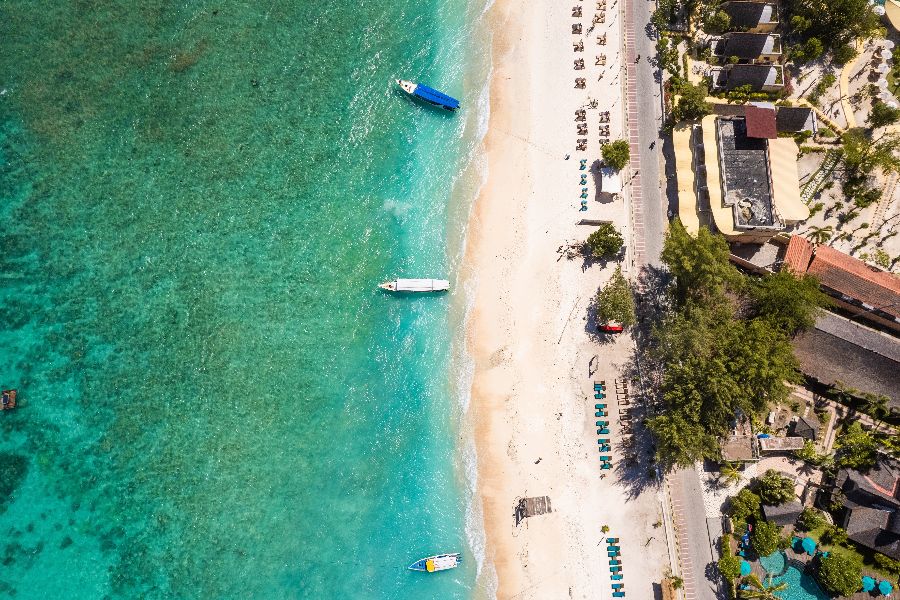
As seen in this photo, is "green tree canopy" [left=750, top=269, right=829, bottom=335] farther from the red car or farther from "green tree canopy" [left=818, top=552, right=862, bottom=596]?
"green tree canopy" [left=818, top=552, right=862, bottom=596]

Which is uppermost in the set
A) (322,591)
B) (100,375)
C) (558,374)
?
(558,374)

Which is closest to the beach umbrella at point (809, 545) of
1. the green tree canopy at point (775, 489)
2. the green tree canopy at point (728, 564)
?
the green tree canopy at point (775, 489)

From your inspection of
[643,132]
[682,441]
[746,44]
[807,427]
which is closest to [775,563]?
[807,427]

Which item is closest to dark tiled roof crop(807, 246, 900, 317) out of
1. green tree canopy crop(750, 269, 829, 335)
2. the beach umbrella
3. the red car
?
green tree canopy crop(750, 269, 829, 335)

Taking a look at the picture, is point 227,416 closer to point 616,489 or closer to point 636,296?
point 616,489

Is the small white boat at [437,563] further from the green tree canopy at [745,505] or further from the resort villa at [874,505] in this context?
the resort villa at [874,505]

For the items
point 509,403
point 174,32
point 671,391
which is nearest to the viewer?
point 671,391

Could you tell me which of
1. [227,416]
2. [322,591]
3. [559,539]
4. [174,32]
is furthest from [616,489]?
[174,32]
